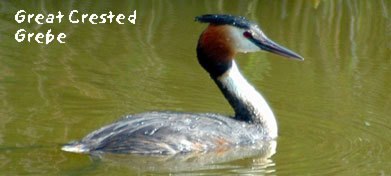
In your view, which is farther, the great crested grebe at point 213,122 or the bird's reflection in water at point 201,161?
the great crested grebe at point 213,122

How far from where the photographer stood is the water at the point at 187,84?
8.16 meters

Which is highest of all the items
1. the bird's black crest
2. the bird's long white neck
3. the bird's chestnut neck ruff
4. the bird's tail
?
the bird's black crest

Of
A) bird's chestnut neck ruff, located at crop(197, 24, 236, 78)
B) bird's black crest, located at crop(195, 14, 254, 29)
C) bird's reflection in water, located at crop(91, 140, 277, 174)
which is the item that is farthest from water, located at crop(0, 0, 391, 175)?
bird's black crest, located at crop(195, 14, 254, 29)

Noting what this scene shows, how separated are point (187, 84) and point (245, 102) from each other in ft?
5.17

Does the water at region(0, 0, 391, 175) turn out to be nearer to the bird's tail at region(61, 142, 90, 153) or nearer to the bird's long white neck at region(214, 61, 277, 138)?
the bird's tail at region(61, 142, 90, 153)

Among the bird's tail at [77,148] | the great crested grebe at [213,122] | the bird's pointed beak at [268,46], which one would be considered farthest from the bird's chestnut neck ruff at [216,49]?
the bird's tail at [77,148]

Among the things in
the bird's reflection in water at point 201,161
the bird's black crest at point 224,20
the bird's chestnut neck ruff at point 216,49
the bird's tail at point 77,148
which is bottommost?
the bird's reflection in water at point 201,161

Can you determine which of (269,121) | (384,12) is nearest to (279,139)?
(269,121)

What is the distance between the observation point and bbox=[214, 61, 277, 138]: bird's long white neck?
9055 millimetres

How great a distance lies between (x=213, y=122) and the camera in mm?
8664

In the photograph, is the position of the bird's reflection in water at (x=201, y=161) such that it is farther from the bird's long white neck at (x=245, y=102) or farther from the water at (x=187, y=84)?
the bird's long white neck at (x=245, y=102)

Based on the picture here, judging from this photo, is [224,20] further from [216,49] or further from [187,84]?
[187,84]

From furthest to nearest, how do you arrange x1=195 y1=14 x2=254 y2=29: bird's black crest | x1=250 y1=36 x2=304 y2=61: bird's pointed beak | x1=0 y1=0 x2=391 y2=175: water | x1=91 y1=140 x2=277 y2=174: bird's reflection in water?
x1=250 y1=36 x2=304 y2=61: bird's pointed beak < x1=195 y1=14 x2=254 y2=29: bird's black crest < x1=0 y1=0 x2=391 y2=175: water < x1=91 y1=140 x2=277 y2=174: bird's reflection in water

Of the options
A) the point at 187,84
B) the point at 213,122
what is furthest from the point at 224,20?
the point at 187,84
